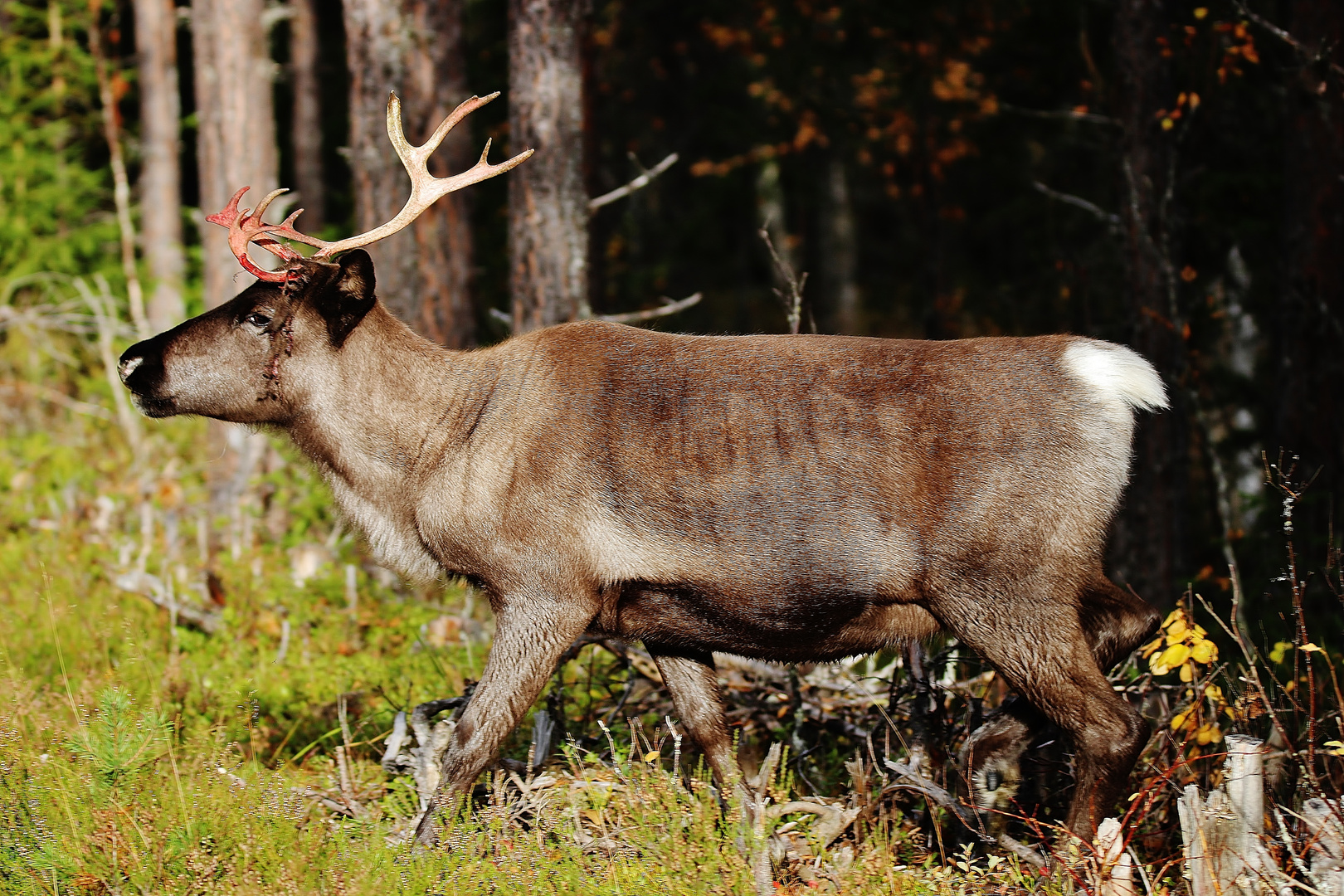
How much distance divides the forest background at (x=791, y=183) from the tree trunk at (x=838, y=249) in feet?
5.98

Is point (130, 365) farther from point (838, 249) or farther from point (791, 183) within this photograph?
point (838, 249)

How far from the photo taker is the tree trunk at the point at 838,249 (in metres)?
22.2

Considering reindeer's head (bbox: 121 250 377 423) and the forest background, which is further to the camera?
the forest background

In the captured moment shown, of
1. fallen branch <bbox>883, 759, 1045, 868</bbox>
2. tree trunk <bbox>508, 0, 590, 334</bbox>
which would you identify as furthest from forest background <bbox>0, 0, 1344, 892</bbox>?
fallen branch <bbox>883, 759, 1045, 868</bbox>

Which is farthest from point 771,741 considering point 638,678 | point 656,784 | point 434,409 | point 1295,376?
point 1295,376

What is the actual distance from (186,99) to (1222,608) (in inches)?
758

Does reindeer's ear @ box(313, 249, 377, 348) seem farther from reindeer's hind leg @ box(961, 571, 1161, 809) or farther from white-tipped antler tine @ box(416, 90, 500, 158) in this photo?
reindeer's hind leg @ box(961, 571, 1161, 809)

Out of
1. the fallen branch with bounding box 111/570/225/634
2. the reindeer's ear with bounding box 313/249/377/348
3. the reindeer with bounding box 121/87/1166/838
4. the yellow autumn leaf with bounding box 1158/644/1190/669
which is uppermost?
the reindeer's ear with bounding box 313/249/377/348

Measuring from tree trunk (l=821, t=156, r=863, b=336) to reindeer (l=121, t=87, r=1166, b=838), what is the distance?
17263 millimetres

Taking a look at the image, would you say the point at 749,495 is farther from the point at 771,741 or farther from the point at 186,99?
the point at 186,99

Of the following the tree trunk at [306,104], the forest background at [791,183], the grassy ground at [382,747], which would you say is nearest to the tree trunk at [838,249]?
the forest background at [791,183]

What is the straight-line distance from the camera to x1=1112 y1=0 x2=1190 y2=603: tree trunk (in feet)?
26.0

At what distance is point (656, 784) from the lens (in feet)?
15.3

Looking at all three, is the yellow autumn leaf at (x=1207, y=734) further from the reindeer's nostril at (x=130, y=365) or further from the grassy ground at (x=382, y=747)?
the reindeer's nostril at (x=130, y=365)
